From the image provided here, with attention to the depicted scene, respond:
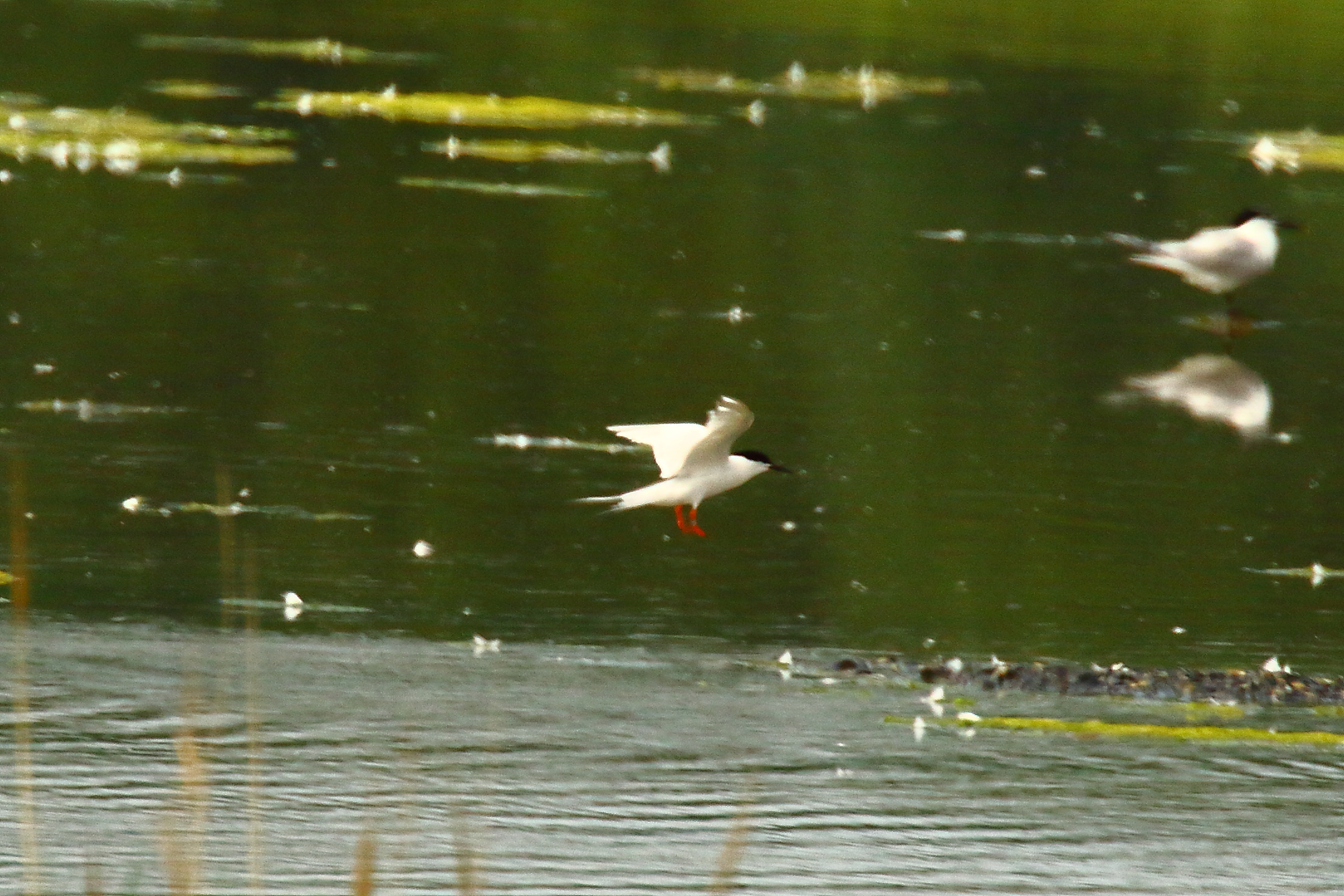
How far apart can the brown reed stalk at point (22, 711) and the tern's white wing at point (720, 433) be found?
2186 millimetres

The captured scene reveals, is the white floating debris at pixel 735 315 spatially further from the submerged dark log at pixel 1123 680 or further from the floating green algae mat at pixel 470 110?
the floating green algae mat at pixel 470 110

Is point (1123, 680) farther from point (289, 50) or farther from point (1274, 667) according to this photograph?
point (289, 50)

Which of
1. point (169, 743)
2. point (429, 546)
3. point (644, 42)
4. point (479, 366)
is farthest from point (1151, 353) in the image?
point (644, 42)

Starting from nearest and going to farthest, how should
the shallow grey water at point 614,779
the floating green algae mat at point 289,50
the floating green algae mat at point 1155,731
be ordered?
the shallow grey water at point 614,779
the floating green algae mat at point 1155,731
the floating green algae mat at point 289,50

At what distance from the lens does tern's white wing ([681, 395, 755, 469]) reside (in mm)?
8094

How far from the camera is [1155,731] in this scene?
31.0 feet

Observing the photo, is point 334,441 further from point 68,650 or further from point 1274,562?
point 1274,562

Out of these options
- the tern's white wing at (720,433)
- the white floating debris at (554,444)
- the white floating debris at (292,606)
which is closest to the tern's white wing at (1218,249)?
the white floating debris at (554,444)

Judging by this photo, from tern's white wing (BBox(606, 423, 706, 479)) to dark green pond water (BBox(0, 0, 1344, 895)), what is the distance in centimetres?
96

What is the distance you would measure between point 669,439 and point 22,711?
10.9ft

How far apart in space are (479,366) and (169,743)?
7.28 meters

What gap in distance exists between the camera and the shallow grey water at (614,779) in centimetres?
770

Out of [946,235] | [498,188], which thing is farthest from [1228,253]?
[498,188]

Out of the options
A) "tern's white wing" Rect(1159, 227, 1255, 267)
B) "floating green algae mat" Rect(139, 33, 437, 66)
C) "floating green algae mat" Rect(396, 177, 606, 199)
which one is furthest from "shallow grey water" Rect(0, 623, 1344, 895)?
"floating green algae mat" Rect(139, 33, 437, 66)
